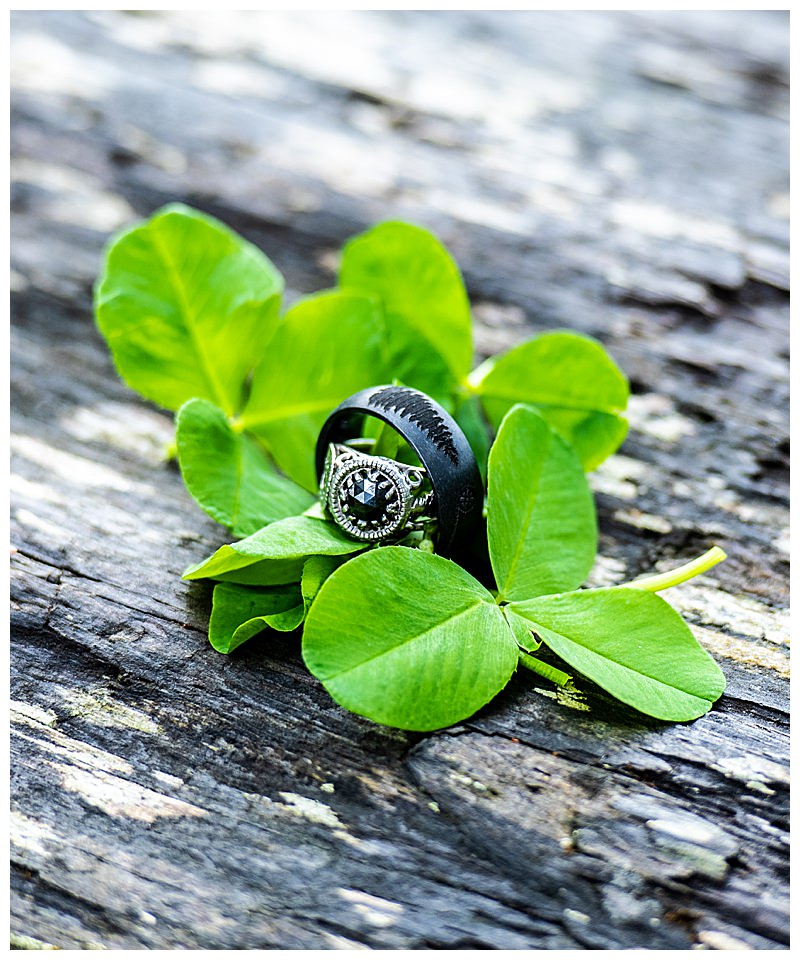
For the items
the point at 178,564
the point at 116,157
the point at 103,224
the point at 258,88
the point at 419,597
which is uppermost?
the point at 258,88

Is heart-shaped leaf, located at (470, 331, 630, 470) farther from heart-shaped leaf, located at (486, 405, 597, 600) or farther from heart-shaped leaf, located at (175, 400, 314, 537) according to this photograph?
heart-shaped leaf, located at (175, 400, 314, 537)

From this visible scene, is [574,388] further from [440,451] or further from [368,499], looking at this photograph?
[368,499]

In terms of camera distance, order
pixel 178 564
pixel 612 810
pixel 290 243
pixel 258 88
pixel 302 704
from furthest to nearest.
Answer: pixel 258 88, pixel 290 243, pixel 178 564, pixel 302 704, pixel 612 810

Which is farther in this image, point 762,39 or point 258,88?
point 762,39

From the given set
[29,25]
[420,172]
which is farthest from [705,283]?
[29,25]

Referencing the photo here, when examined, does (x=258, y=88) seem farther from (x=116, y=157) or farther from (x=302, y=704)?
(x=302, y=704)
